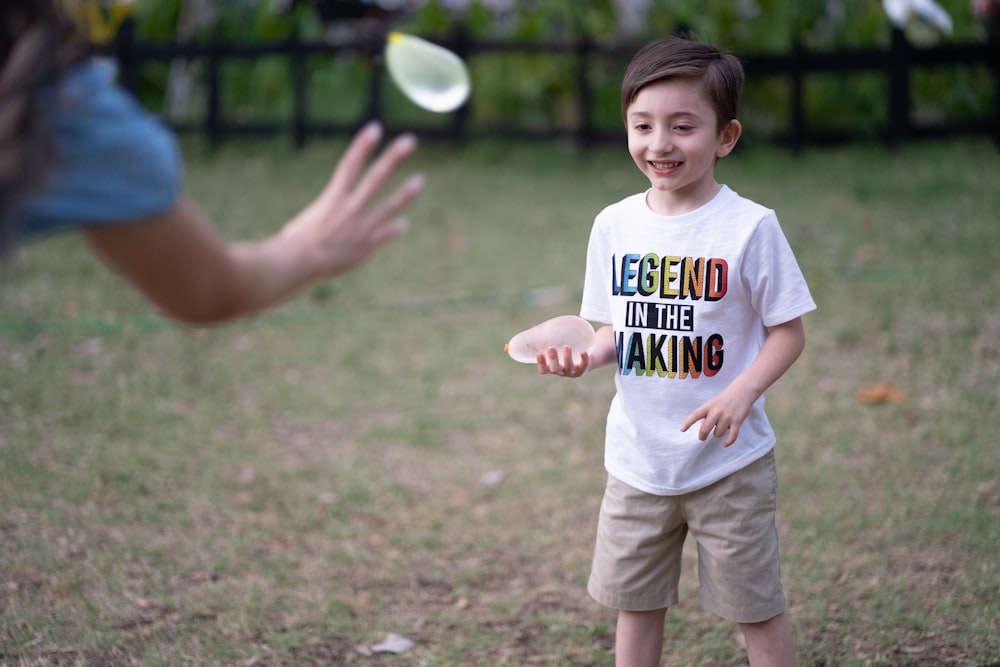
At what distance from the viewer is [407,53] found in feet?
9.83

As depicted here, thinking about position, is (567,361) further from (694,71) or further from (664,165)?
(694,71)

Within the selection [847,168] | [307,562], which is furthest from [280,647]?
[847,168]

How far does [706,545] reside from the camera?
202 centimetres

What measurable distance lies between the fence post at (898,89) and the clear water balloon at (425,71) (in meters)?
7.04

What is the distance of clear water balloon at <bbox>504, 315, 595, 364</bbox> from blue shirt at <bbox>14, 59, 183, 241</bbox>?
0.83 m

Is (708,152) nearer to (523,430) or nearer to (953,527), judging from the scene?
(953,527)

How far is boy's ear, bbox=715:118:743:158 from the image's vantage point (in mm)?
1961

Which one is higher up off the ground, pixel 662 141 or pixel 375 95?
pixel 375 95

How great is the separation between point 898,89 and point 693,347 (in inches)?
316

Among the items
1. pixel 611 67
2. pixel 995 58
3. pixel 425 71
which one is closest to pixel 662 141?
pixel 425 71

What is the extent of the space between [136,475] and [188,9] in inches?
348

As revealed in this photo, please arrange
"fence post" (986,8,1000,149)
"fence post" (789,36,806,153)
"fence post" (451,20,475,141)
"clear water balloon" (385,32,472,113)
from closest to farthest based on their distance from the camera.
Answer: "clear water balloon" (385,32,472,113)
"fence post" (986,8,1000,149)
"fence post" (789,36,806,153)
"fence post" (451,20,475,141)

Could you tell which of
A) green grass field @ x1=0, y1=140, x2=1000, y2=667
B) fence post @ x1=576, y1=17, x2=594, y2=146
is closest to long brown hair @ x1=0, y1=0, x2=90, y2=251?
green grass field @ x1=0, y1=140, x2=1000, y2=667

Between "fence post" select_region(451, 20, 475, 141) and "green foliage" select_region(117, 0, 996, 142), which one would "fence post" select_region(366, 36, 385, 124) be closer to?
"green foliage" select_region(117, 0, 996, 142)
